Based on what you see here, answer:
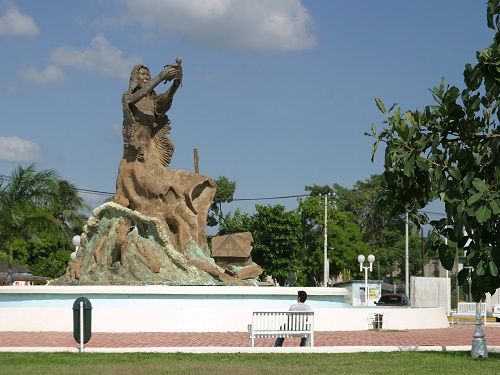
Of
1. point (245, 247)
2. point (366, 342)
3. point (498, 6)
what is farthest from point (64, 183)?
point (498, 6)

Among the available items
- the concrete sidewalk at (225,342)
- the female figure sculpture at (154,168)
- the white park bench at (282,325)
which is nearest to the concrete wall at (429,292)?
the female figure sculpture at (154,168)

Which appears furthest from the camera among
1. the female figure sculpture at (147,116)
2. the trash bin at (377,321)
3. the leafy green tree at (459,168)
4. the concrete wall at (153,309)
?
the female figure sculpture at (147,116)

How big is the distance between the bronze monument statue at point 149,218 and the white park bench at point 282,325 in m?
7.29

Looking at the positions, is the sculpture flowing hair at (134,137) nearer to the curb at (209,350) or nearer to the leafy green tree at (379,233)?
the curb at (209,350)

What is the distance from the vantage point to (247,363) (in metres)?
13.4

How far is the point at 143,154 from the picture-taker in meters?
25.8

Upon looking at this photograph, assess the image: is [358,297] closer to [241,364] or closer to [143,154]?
[143,154]

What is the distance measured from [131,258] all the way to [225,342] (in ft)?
21.6

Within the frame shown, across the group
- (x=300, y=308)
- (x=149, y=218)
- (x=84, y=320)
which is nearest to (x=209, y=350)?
(x=84, y=320)

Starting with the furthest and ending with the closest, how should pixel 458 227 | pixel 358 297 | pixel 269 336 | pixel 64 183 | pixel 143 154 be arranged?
pixel 64 183, pixel 358 297, pixel 143 154, pixel 269 336, pixel 458 227

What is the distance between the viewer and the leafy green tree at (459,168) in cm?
835

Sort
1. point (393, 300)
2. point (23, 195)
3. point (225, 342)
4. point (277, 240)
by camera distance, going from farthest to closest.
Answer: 1. point (277, 240)
2. point (393, 300)
3. point (23, 195)
4. point (225, 342)

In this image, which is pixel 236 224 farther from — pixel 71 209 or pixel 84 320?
pixel 84 320

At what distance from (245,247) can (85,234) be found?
779 cm
